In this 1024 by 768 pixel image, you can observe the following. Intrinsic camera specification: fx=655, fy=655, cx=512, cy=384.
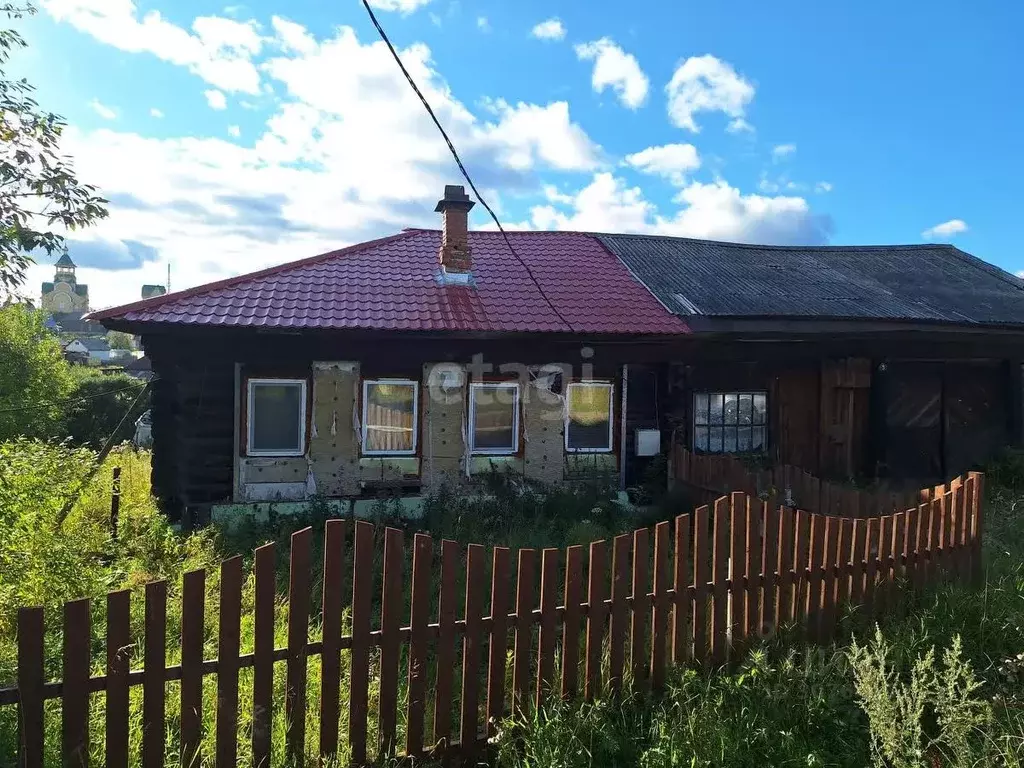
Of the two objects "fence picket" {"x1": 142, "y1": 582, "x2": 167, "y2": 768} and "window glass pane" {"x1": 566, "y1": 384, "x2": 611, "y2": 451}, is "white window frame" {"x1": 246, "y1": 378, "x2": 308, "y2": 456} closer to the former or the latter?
"window glass pane" {"x1": 566, "y1": 384, "x2": 611, "y2": 451}

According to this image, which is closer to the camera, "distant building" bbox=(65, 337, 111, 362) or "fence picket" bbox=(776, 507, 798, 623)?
"fence picket" bbox=(776, 507, 798, 623)

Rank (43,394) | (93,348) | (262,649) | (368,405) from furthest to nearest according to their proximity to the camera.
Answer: (93,348) → (43,394) → (368,405) → (262,649)

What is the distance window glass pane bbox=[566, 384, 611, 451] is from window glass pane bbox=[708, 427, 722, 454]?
1889mm

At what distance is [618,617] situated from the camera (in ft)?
12.1

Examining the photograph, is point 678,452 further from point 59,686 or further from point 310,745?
point 59,686

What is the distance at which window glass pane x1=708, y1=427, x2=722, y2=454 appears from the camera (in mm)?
10781

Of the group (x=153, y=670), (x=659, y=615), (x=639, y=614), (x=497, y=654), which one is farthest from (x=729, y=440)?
(x=153, y=670)

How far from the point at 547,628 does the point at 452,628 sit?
0.54 m

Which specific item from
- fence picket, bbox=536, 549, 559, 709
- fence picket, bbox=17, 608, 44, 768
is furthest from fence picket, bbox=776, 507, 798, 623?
fence picket, bbox=17, 608, 44, 768

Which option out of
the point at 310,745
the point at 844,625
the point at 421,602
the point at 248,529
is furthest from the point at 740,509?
the point at 248,529

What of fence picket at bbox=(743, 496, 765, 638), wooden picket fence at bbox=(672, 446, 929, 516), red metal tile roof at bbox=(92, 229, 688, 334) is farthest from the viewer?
red metal tile roof at bbox=(92, 229, 688, 334)

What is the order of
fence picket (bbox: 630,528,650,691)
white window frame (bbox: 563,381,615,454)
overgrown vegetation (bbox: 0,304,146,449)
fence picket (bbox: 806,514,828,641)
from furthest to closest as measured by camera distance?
overgrown vegetation (bbox: 0,304,146,449)
white window frame (bbox: 563,381,615,454)
fence picket (bbox: 806,514,828,641)
fence picket (bbox: 630,528,650,691)

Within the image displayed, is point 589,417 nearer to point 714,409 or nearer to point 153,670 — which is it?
point 714,409

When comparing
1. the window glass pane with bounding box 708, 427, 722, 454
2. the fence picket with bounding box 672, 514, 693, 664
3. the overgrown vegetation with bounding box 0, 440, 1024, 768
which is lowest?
the overgrown vegetation with bounding box 0, 440, 1024, 768
